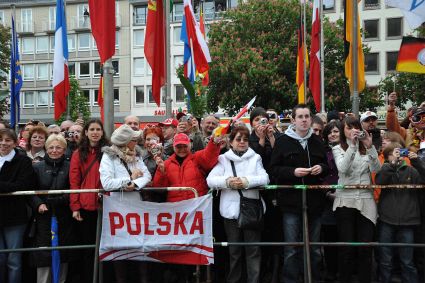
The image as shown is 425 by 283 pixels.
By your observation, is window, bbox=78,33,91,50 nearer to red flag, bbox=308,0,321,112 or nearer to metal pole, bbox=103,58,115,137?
red flag, bbox=308,0,321,112

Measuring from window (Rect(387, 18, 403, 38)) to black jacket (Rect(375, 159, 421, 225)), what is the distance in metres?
41.1

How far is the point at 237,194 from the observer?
570 centimetres

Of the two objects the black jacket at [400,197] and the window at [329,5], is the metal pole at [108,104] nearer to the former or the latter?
the black jacket at [400,197]

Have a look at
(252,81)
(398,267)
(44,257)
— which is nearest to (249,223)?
(398,267)

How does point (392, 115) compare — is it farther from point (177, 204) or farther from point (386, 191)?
point (177, 204)

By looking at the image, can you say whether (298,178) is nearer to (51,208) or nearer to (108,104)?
(51,208)

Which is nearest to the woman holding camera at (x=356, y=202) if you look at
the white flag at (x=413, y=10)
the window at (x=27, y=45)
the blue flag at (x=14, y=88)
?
the white flag at (x=413, y=10)

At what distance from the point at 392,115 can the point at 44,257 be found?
5.09m

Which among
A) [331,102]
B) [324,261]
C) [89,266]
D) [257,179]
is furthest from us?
[331,102]

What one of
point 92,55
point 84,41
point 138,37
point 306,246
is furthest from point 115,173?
point 84,41

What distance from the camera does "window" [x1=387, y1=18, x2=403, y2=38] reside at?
43406mm

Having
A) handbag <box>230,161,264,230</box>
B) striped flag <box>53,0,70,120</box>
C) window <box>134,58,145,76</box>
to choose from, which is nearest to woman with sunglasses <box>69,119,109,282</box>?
handbag <box>230,161,264,230</box>

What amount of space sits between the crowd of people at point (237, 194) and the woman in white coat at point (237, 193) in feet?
0.04

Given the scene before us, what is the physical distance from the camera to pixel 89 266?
19.6ft
